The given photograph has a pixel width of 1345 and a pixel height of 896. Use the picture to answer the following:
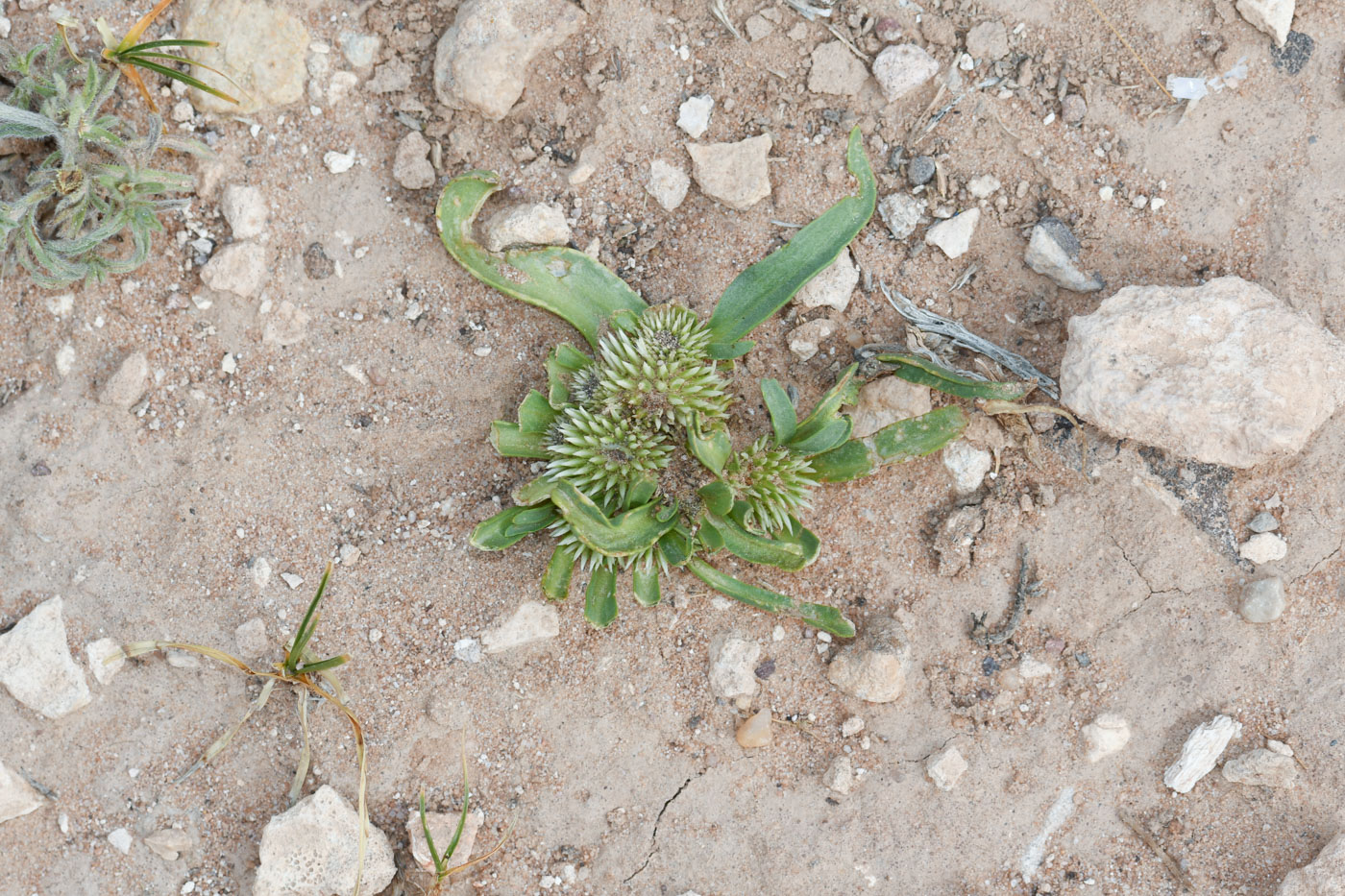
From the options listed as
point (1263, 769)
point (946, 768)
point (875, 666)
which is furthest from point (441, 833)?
point (1263, 769)

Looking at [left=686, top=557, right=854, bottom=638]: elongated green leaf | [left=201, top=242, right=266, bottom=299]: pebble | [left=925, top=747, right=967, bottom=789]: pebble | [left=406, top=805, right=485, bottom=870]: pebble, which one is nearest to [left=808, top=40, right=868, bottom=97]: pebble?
[left=686, top=557, right=854, bottom=638]: elongated green leaf

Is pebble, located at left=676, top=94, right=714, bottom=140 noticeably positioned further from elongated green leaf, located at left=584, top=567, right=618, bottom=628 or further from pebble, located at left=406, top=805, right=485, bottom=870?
pebble, located at left=406, top=805, right=485, bottom=870

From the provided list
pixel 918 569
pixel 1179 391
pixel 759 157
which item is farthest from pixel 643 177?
pixel 1179 391

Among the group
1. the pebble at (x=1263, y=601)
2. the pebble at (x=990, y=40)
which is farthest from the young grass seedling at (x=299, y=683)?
the pebble at (x=1263, y=601)

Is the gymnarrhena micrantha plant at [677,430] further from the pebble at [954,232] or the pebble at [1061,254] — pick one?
the pebble at [1061,254]

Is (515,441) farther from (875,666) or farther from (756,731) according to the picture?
(875,666)

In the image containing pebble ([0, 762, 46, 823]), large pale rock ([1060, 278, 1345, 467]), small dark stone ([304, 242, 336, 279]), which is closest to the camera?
large pale rock ([1060, 278, 1345, 467])
